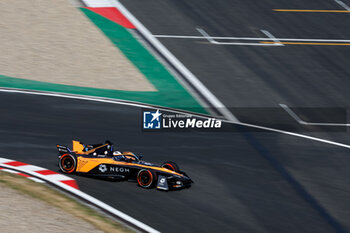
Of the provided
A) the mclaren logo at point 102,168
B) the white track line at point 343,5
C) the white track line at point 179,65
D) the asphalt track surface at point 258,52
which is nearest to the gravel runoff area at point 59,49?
the white track line at point 179,65

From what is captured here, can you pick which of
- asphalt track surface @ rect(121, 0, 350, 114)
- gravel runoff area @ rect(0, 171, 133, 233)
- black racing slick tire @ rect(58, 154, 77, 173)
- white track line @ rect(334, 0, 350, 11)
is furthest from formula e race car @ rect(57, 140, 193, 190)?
white track line @ rect(334, 0, 350, 11)

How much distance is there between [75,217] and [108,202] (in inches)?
56.0

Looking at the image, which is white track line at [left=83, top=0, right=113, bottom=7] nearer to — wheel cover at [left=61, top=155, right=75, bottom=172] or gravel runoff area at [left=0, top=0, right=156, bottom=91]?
gravel runoff area at [left=0, top=0, right=156, bottom=91]

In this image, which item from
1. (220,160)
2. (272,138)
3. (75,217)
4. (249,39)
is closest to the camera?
(75,217)

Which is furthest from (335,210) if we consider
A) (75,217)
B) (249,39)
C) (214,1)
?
(214,1)

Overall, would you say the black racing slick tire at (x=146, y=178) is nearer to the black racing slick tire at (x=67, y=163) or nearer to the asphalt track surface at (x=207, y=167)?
the asphalt track surface at (x=207, y=167)

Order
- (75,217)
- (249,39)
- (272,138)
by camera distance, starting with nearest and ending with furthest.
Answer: (75,217) < (272,138) < (249,39)

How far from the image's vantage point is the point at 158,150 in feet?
58.3

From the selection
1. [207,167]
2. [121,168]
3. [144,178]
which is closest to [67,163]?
[121,168]

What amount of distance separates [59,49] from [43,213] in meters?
14.8

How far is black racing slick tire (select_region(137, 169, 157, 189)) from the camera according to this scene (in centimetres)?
1465

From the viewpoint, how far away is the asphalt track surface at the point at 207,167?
1365 cm

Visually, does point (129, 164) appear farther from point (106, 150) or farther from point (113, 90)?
point (113, 90)

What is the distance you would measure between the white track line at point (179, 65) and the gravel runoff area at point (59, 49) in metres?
1.79
